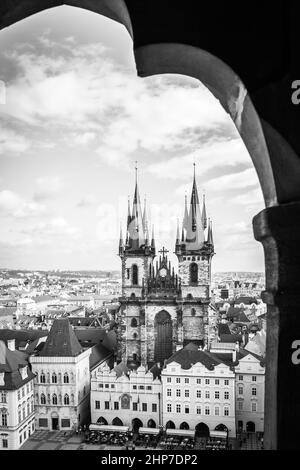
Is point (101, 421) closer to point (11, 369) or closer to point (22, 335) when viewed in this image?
point (11, 369)

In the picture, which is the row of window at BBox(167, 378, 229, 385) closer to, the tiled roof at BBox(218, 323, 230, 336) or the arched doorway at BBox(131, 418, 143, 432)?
the arched doorway at BBox(131, 418, 143, 432)

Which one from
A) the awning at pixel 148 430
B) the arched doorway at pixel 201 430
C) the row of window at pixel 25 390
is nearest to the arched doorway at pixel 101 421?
the awning at pixel 148 430

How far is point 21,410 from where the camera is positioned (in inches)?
971

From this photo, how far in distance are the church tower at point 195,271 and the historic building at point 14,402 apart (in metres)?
12.4

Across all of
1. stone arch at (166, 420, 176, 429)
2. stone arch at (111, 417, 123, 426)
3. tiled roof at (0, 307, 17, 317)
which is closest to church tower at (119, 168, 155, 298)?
stone arch at (111, 417, 123, 426)

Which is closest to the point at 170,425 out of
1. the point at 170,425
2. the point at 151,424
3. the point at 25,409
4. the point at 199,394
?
the point at 170,425

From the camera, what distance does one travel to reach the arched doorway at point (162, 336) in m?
33.8

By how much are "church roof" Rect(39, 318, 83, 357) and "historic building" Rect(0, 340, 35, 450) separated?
6.81 feet

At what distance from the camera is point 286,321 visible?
1584 millimetres

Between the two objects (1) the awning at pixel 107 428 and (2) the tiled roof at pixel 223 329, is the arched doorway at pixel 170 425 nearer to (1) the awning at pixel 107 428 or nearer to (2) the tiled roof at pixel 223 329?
(1) the awning at pixel 107 428

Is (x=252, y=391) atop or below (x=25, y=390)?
below

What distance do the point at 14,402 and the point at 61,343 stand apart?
209 inches
